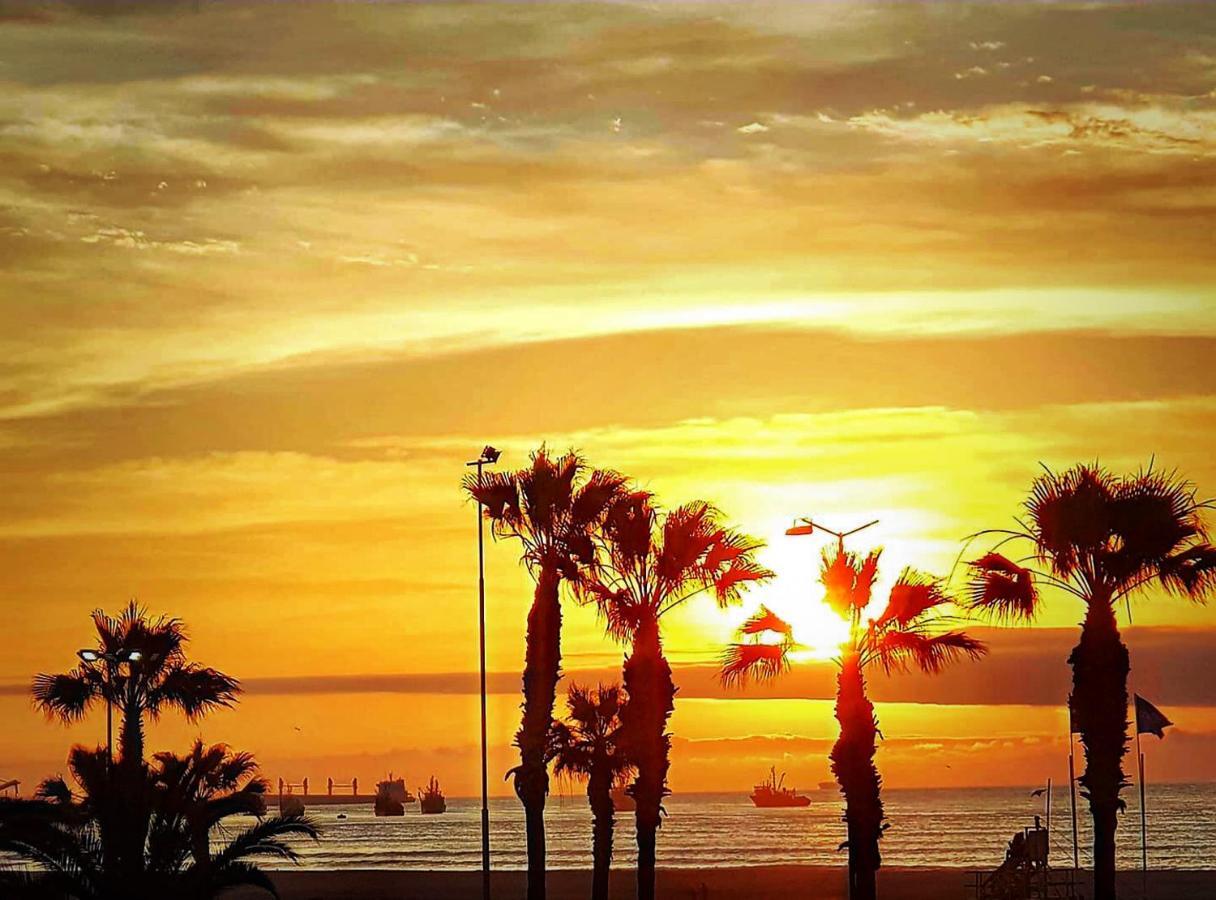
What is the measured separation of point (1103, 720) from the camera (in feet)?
130

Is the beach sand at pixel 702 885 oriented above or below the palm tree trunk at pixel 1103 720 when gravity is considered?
below

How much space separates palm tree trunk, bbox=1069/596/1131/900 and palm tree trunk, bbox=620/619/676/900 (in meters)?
Result: 11.8

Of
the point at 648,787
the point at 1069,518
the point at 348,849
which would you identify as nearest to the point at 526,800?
the point at 648,787

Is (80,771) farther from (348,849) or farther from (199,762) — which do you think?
(348,849)

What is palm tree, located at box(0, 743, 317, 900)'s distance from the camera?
1341 inches

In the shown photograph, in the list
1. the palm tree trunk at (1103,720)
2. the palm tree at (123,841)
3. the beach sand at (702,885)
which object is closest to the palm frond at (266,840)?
the palm tree at (123,841)

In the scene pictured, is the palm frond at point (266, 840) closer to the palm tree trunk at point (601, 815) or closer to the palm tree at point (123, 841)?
the palm tree at point (123, 841)

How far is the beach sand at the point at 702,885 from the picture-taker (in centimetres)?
7331

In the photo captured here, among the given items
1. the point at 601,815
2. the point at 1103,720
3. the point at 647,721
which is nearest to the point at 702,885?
the point at 601,815

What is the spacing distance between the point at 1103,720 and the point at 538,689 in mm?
14824

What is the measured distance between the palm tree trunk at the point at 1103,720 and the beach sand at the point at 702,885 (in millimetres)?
30649

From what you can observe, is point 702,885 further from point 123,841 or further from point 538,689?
point 123,841

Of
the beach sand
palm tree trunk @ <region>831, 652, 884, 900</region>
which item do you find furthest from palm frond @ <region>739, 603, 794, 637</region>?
the beach sand

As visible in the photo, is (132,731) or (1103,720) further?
(132,731)
